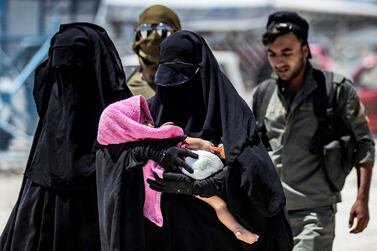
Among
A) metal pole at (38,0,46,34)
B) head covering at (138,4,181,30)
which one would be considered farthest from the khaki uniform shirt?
metal pole at (38,0,46,34)

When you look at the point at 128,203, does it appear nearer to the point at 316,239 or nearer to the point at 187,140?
the point at 187,140

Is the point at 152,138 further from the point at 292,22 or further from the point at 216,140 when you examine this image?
the point at 292,22

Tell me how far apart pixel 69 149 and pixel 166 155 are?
2.02 feet

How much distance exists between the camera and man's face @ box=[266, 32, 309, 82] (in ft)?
13.5

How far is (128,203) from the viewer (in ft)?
9.55

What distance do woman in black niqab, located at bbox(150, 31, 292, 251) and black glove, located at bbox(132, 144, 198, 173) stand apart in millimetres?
127

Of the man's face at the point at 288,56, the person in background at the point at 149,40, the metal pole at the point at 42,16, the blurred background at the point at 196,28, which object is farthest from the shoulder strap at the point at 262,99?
the metal pole at the point at 42,16

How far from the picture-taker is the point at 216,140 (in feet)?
9.80

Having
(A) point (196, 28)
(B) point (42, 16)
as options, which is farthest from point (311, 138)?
(A) point (196, 28)

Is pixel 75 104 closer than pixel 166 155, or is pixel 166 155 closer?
pixel 166 155

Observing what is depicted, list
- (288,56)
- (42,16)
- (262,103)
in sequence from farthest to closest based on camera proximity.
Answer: (42,16), (262,103), (288,56)

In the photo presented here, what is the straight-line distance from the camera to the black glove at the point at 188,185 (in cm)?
285

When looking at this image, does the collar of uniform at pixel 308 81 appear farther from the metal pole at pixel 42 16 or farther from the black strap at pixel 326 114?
the metal pole at pixel 42 16

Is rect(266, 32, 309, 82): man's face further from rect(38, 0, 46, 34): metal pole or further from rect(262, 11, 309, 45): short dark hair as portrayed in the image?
rect(38, 0, 46, 34): metal pole
